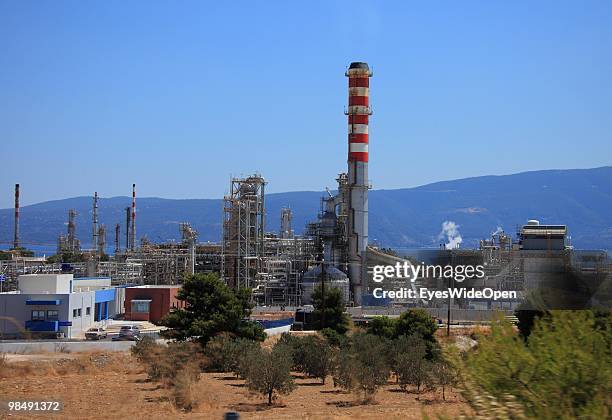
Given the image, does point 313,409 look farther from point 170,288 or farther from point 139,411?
point 170,288

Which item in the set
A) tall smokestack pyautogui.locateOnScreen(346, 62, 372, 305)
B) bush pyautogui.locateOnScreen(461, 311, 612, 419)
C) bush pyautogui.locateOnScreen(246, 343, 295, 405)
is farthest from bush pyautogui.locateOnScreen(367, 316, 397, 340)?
bush pyautogui.locateOnScreen(461, 311, 612, 419)

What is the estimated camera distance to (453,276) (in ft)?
176

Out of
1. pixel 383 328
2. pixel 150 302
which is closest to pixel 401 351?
pixel 383 328

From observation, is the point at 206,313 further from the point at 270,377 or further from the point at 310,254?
the point at 310,254

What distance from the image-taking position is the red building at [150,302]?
57250mm

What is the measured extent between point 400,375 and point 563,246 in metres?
39.9

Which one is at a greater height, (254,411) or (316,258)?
(316,258)

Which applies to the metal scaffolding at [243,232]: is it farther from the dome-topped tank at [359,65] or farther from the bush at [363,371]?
the bush at [363,371]

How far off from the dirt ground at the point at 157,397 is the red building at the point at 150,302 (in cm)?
2384

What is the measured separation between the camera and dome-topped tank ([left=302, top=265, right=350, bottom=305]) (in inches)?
2386

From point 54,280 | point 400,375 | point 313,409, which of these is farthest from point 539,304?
point 54,280

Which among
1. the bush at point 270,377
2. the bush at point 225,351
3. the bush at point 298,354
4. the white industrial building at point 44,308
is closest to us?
the bush at point 270,377

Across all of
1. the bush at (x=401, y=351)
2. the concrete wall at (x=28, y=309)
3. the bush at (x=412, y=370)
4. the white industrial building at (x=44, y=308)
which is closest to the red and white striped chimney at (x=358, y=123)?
the white industrial building at (x=44, y=308)

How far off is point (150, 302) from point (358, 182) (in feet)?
64.1
